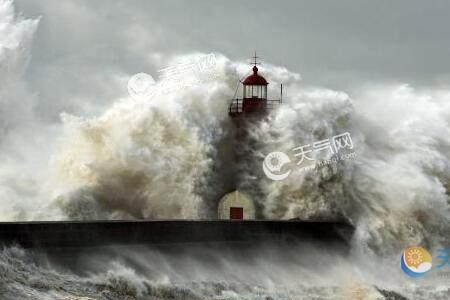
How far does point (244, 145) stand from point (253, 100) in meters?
1.21

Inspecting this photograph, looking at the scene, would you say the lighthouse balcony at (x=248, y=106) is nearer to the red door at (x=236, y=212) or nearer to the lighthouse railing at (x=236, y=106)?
the lighthouse railing at (x=236, y=106)

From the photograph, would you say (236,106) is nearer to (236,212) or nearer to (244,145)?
(244,145)

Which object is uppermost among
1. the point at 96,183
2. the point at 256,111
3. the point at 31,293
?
the point at 256,111

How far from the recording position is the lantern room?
2148 centimetres

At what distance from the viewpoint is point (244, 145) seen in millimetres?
21141

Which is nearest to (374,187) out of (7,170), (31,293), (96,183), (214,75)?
(214,75)

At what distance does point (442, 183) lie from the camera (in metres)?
22.0

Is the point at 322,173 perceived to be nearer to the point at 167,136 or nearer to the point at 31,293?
the point at 167,136

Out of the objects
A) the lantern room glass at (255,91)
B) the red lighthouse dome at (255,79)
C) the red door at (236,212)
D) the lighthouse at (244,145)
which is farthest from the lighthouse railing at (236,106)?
the red door at (236,212)

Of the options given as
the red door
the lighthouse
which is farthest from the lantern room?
the red door

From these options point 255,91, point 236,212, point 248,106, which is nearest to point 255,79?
point 255,91

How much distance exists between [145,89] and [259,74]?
2753 millimetres

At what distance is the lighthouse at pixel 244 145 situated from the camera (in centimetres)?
2083

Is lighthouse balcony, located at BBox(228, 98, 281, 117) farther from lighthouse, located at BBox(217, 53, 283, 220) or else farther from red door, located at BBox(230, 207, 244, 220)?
red door, located at BBox(230, 207, 244, 220)
